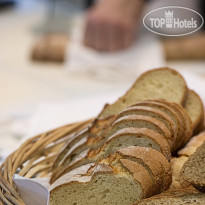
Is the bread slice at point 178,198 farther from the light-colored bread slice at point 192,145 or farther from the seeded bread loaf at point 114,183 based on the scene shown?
the light-colored bread slice at point 192,145

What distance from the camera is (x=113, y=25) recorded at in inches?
94.0

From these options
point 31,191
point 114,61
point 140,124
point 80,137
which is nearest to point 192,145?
point 140,124

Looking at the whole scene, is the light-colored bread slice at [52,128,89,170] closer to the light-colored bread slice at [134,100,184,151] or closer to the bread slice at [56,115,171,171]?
the bread slice at [56,115,171,171]

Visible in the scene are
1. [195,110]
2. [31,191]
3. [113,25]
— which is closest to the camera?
[31,191]

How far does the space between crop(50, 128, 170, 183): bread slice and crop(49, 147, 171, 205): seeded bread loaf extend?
0.03 metres

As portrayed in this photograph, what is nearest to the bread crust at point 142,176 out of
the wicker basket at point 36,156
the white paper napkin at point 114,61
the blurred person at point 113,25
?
the wicker basket at point 36,156

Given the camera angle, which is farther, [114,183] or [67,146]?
[67,146]

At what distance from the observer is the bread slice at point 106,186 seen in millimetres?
824

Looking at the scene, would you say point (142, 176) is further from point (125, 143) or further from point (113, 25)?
point (113, 25)

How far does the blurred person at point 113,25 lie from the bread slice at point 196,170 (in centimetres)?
162

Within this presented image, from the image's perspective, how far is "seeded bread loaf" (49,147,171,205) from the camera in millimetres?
826

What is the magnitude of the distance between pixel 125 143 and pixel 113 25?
1543 mm

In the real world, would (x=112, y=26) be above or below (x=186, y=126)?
above

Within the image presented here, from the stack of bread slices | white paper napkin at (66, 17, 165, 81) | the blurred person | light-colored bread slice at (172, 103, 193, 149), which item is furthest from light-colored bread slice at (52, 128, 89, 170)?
the blurred person
